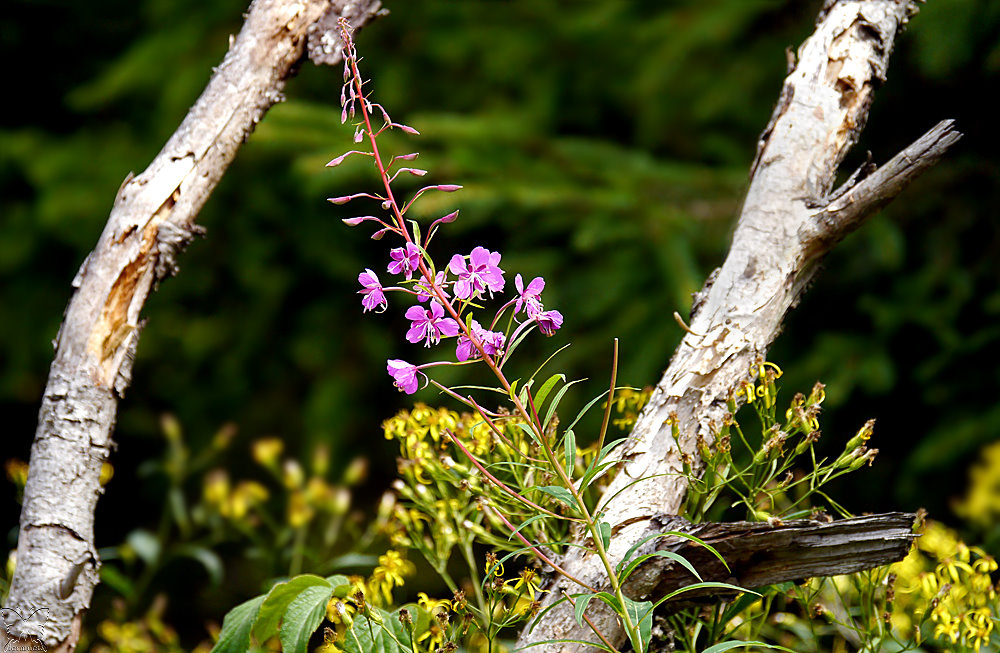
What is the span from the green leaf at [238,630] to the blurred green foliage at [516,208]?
1013mm

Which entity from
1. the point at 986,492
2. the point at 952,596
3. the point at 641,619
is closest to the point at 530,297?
the point at 641,619

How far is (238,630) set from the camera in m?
0.64

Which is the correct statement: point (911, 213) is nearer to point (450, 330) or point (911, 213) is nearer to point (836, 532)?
point (836, 532)

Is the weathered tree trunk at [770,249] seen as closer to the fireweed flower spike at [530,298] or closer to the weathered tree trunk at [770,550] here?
the weathered tree trunk at [770,550]

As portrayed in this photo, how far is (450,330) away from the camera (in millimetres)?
510

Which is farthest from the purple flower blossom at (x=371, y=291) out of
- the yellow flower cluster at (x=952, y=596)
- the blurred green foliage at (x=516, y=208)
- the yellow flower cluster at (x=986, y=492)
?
the blurred green foliage at (x=516, y=208)

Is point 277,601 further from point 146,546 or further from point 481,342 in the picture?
point 146,546

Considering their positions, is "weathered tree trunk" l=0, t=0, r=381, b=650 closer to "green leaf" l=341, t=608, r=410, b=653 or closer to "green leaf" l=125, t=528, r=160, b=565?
"green leaf" l=341, t=608, r=410, b=653

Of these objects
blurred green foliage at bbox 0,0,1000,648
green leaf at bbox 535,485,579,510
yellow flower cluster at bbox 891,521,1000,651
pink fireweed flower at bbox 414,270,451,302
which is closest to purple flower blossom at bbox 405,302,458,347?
pink fireweed flower at bbox 414,270,451,302

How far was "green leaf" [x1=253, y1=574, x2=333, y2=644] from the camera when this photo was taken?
0.63 m

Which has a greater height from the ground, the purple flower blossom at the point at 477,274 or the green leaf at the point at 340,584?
the purple flower blossom at the point at 477,274

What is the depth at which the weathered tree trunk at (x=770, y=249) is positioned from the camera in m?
0.63

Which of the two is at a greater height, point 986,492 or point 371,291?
point 371,291

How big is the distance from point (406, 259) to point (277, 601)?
310mm
